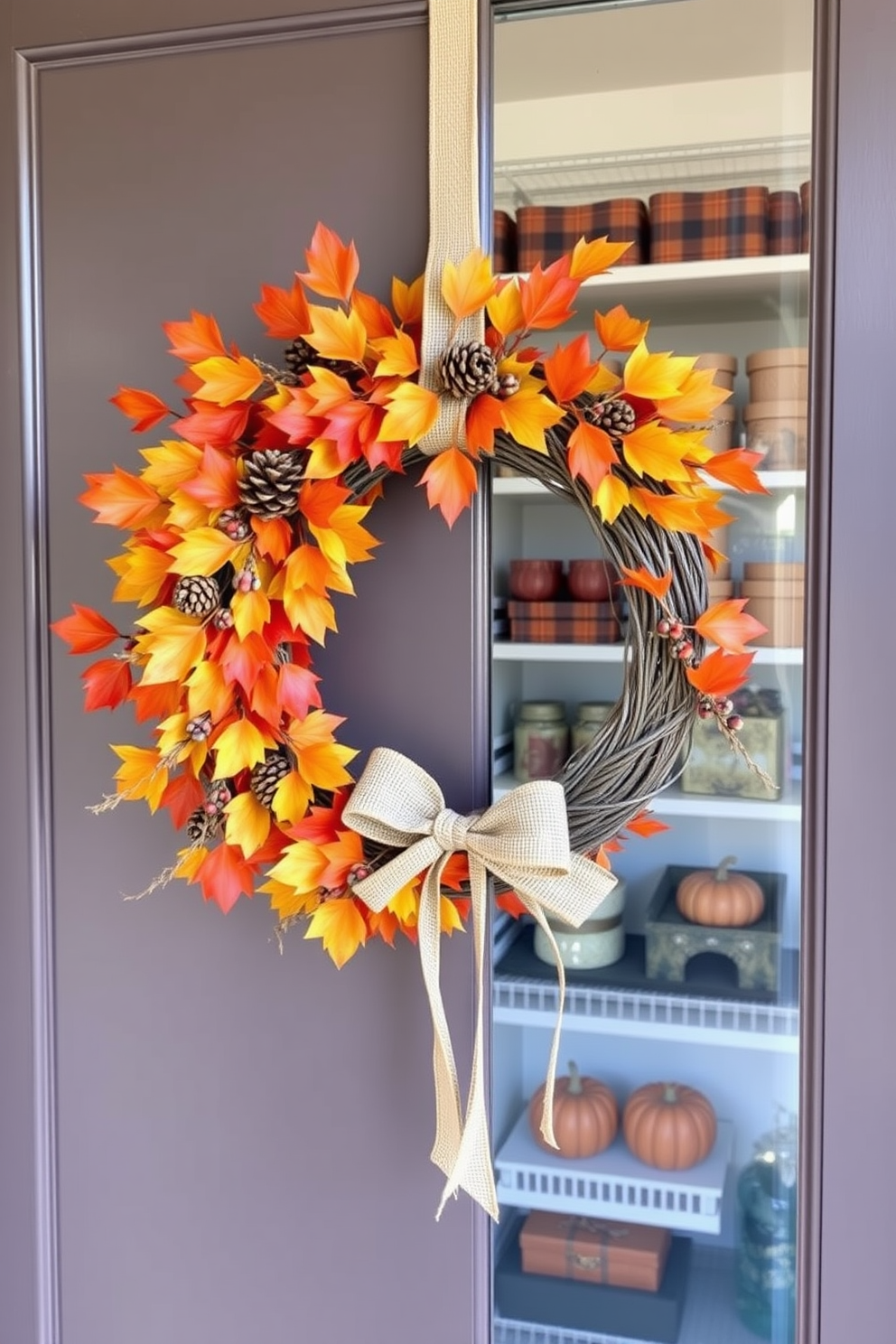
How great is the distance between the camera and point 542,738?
3.12ft

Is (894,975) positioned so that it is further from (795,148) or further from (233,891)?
(795,148)

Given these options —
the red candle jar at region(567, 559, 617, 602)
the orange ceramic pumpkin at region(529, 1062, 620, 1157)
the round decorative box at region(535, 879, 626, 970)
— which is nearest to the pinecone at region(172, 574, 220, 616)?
the red candle jar at region(567, 559, 617, 602)

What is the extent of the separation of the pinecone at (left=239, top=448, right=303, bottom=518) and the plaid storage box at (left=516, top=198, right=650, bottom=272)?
30 centimetres

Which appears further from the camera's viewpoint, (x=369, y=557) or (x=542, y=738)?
(x=542, y=738)

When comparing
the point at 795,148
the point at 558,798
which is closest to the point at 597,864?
the point at 558,798

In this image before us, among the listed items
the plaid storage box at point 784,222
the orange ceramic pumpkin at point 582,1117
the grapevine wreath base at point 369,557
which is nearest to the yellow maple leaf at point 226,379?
the grapevine wreath base at point 369,557

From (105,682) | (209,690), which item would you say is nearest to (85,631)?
(105,682)

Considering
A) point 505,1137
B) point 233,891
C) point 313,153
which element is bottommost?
point 505,1137

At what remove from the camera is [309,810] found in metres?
0.86

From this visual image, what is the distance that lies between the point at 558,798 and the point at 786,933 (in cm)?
27

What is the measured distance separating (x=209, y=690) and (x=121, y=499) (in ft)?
0.56

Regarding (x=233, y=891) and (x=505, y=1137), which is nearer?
(x=233, y=891)

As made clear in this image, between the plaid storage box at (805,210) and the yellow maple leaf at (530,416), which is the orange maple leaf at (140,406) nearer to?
the yellow maple leaf at (530,416)

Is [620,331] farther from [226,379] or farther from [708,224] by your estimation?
[226,379]
